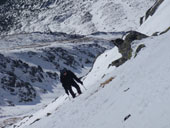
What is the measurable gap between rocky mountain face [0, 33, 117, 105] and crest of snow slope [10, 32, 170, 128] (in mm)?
35887

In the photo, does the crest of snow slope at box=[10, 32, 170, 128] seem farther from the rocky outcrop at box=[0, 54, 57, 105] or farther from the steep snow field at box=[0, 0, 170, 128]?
the rocky outcrop at box=[0, 54, 57, 105]

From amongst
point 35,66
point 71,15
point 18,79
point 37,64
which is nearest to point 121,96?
point 18,79

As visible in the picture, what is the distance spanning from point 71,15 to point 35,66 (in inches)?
3860

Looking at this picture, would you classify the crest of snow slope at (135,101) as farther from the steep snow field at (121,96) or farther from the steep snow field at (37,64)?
the steep snow field at (37,64)

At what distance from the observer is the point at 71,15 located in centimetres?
15338

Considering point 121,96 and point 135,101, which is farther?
point 121,96

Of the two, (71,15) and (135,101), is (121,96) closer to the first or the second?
(135,101)

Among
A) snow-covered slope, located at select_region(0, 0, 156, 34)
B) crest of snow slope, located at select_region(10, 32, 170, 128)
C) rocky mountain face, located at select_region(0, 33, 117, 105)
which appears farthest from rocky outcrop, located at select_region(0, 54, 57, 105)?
snow-covered slope, located at select_region(0, 0, 156, 34)

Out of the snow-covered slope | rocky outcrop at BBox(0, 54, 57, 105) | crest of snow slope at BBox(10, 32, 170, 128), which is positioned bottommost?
crest of snow slope at BBox(10, 32, 170, 128)

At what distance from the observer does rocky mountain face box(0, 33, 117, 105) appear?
1903 inches

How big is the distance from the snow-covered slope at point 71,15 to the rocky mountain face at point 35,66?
150 ft

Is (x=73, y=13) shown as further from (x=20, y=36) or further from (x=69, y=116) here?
(x=69, y=116)

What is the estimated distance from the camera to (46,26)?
148m

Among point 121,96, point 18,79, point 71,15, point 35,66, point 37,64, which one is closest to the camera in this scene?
point 121,96
